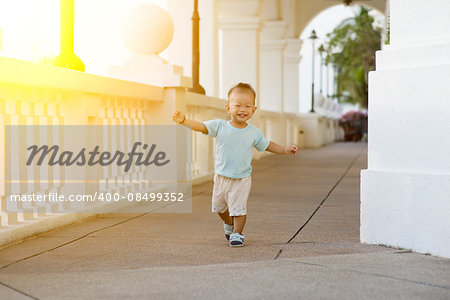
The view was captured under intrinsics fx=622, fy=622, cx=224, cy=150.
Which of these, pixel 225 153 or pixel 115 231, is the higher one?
pixel 225 153

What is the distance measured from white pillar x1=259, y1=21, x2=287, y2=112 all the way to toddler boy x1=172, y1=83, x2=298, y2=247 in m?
13.8

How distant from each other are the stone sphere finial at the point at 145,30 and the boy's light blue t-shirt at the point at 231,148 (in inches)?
116

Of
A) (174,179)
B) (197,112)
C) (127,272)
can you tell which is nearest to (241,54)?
(197,112)

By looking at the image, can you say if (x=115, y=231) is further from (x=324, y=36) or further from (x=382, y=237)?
(x=324, y=36)

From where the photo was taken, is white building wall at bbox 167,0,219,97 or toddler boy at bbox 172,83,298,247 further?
white building wall at bbox 167,0,219,97

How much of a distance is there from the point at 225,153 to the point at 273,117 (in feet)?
43.3

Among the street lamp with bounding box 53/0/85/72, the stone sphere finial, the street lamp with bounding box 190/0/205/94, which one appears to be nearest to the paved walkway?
the street lamp with bounding box 53/0/85/72

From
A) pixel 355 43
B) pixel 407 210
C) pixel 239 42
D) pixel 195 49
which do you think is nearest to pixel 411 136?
pixel 407 210

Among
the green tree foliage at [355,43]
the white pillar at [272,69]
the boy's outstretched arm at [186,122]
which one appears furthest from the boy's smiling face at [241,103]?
the green tree foliage at [355,43]

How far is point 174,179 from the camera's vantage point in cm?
669

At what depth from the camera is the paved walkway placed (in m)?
2.63

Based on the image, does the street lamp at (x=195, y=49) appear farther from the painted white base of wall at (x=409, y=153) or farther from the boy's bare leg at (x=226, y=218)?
the painted white base of wall at (x=409, y=153)

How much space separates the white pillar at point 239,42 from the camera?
43.7 ft

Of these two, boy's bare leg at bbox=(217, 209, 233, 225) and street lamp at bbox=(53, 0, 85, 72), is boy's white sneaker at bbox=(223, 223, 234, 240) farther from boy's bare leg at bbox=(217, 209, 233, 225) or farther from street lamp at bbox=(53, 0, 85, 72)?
street lamp at bbox=(53, 0, 85, 72)
